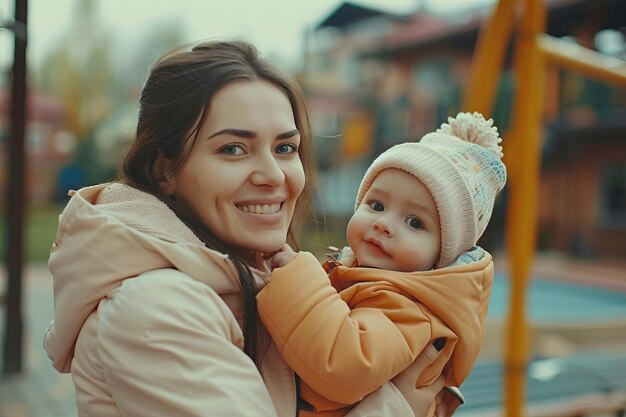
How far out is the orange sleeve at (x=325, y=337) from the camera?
1.19 m

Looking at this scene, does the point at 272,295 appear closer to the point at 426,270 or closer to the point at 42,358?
the point at 426,270

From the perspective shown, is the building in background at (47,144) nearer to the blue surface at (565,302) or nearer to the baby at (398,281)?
the blue surface at (565,302)

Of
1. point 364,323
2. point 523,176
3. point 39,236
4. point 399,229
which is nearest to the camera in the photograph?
point 364,323

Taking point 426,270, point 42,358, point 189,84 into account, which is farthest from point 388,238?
point 42,358

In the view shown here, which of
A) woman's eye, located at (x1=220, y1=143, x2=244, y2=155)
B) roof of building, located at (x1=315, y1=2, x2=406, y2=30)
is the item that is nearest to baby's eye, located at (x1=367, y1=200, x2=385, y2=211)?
woman's eye, located at (x1=220, y1=143, x2=244, y2=155)

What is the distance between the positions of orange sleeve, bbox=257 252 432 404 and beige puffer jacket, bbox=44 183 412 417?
2.7 inches

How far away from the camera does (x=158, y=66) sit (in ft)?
4.56

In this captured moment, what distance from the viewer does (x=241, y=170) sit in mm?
1278

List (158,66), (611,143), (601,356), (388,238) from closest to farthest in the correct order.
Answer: (158,66) → (388,238) → (601,356) → (611,143)

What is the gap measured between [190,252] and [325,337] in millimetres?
290

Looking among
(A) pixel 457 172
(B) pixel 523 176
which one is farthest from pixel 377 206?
(B) pixel 523 176

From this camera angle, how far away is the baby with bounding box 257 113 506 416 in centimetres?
120

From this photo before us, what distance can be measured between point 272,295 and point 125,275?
270 millimetres

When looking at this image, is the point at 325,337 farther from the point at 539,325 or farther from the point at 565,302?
the point at 565,302
